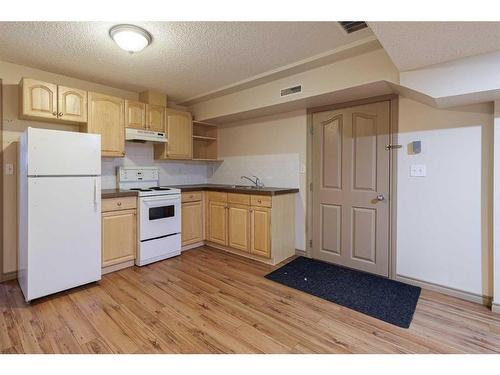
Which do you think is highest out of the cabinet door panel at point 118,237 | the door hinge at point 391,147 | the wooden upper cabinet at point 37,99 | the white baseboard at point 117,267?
the wooden upper cabinet at point 37,99

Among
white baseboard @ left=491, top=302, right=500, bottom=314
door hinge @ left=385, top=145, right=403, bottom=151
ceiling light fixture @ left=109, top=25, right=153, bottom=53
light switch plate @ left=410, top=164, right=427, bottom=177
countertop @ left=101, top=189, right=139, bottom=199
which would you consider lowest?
white baseboard @ left=491, top=302, right=500, bottom=314

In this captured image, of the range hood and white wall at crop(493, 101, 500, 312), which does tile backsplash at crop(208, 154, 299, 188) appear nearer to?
the range hood

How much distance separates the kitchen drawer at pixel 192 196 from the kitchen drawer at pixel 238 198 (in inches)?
21.2

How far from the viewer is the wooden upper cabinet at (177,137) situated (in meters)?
3.81

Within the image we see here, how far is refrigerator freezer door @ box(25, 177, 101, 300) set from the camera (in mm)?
2209

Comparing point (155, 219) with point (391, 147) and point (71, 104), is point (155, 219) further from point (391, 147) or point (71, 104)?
point (391, 147)

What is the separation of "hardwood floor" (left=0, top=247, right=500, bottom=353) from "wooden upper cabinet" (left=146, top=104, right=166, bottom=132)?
6.82 ft

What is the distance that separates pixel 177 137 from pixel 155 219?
4.47 ft

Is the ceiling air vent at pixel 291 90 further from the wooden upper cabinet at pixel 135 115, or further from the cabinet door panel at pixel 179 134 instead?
the wooden upper cabinet at pixel 135 115

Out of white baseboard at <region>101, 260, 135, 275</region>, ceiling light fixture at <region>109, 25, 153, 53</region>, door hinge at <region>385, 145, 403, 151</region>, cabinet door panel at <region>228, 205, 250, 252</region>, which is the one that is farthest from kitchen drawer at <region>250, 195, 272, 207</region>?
ceiling light fixture at <region>109, 25, 153, 53</region>

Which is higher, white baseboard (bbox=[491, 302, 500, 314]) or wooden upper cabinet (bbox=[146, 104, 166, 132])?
wooden upper cabinet (bbox=[146, 104, 166, 132])

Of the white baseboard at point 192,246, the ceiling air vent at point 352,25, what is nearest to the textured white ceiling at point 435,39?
the ceiling air vent at point 352,25

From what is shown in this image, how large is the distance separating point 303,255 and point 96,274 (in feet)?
8.06

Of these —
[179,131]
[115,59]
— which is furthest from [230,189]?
[115,59]
